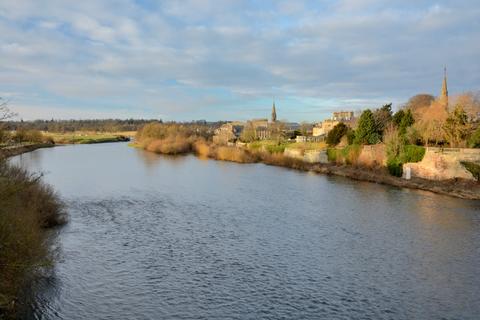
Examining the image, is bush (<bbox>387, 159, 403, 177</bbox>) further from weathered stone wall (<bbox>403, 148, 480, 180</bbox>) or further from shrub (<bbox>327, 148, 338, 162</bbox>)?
shrub (<bbox>327, 148, 338, 162</bbox>)

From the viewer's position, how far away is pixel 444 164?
29.2m

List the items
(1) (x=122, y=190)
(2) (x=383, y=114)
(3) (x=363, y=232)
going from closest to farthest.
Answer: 1. (3) (x=363, y=232)
2. (1) (x=122, y=190)
3. (2) (x=383, y=114)

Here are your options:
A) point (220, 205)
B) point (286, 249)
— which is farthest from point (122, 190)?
point (286, 249)

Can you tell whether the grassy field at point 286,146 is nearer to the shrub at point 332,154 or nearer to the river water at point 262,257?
the shrub at point 332,154

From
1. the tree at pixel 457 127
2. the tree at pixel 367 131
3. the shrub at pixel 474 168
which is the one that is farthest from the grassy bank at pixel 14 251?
the tree at pixel 367 131

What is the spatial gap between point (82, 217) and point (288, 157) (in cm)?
2976

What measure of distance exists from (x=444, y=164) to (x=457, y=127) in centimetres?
375

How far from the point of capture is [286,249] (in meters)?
15.1

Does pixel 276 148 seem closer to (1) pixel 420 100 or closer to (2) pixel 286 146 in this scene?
(2) pixel 286 146

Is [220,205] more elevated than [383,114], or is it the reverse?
[383,114]

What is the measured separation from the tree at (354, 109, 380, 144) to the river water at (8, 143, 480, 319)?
1326 cm

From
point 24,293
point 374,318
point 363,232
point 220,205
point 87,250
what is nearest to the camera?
point 374,318

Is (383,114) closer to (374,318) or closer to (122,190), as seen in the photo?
(122,190)

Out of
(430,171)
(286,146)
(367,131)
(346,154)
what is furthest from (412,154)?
(286,146)
